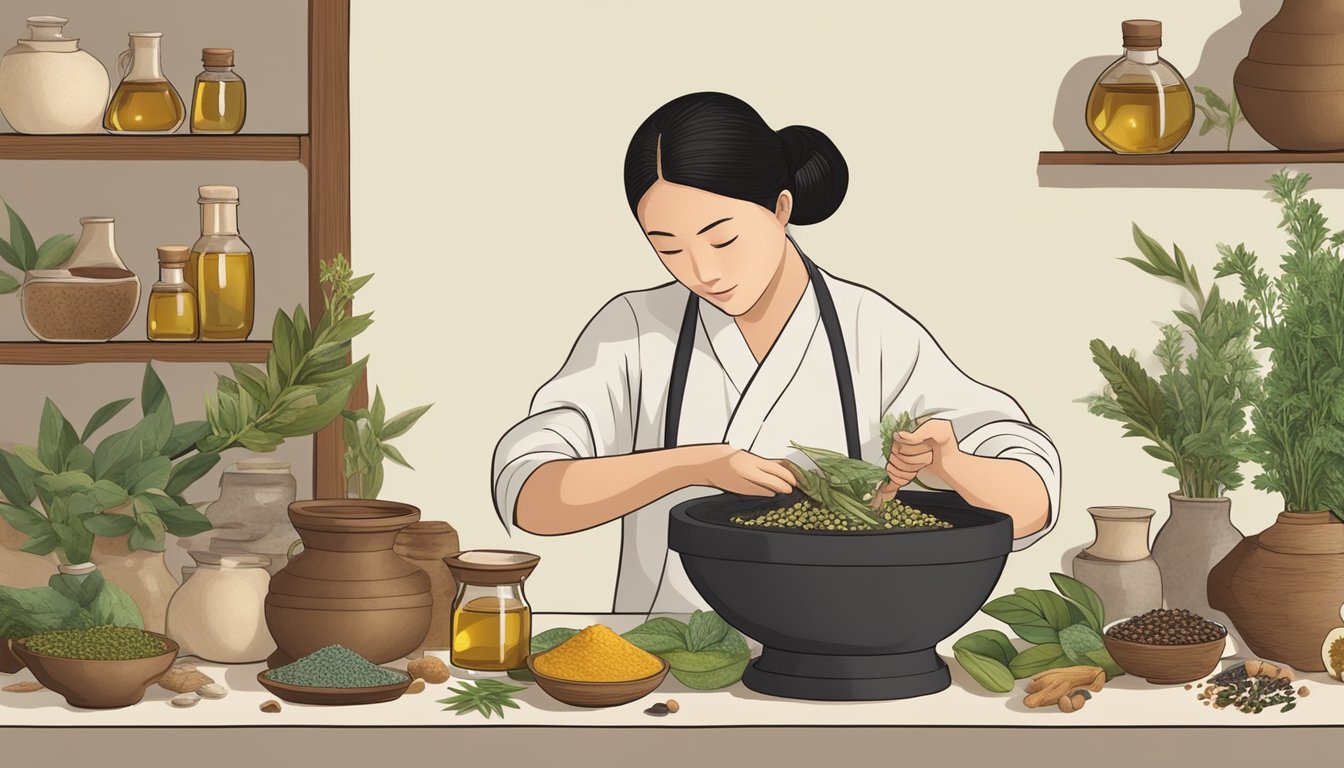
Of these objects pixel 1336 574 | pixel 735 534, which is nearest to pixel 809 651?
pixel 735 534

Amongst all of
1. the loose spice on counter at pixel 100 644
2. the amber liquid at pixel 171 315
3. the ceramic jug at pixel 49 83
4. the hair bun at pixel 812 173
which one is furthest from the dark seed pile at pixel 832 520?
the ceramic jug at pixel 49 83

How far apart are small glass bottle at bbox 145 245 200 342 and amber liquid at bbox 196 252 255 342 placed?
0.01 meters

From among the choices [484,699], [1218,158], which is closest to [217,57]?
[484,699]

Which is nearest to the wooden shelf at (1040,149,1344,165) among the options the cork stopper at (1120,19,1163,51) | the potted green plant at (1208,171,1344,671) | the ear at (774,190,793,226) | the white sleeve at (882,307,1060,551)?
the cork stopper at (1120,19,1163,51)

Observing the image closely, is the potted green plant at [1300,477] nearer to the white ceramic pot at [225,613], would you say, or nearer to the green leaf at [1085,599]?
the green leaf at [1085,599]

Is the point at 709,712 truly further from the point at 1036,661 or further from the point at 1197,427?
the point at 1197,427

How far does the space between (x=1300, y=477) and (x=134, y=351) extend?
5.61 ft

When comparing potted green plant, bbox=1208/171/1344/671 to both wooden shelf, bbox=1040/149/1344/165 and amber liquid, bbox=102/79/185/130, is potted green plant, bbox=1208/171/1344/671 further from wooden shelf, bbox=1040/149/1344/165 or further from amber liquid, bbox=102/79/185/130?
amber liquid, bbox=102/79/185/130

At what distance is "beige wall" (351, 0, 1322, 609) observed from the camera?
9.00 ft

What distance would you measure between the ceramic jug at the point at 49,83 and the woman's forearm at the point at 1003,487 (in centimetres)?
141

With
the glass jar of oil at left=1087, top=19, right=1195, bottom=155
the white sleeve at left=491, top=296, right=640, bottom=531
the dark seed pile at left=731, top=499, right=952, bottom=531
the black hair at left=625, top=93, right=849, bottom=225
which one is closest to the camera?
the dark seed pile at left=731, top=499, right=952, bottom=531

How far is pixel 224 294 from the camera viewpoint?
2.41 m

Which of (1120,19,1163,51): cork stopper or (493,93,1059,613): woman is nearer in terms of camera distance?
(493,93,1059,613): woman

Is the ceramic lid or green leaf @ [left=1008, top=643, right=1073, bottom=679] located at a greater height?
the ceramic lid
